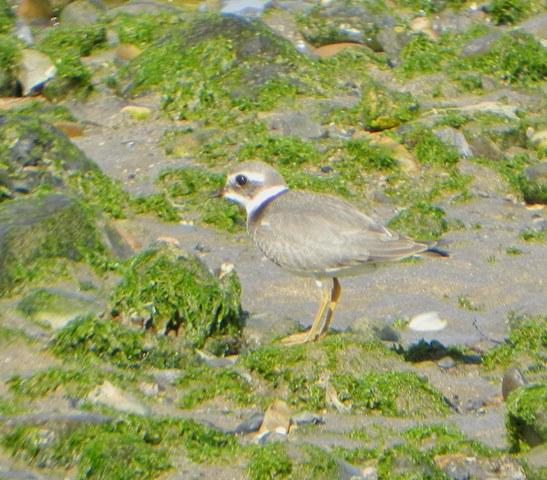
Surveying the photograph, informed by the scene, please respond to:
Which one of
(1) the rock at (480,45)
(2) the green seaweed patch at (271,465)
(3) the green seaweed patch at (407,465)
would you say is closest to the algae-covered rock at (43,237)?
(2) the green seaweed patch at (271,465)

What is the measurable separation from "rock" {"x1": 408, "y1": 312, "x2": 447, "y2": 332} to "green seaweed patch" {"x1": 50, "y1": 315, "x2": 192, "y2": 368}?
172cm

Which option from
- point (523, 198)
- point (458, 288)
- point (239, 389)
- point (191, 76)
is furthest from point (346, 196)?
point (239, 389)

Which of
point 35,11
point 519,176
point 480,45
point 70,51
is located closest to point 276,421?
point 519,176

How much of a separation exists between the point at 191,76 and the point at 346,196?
10.1 feet

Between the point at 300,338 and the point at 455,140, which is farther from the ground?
the point at 300,338

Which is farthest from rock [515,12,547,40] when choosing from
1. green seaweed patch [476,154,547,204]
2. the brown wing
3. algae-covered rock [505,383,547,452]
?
algae-covered rock [505,383,547,452]

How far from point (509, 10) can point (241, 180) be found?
28.3 ft

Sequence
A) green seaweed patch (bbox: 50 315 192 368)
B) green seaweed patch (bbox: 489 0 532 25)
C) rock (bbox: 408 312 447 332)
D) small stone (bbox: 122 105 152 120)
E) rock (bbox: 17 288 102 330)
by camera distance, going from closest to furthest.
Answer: green seaweed patch (bbox: 50 315 192 368) < rock (bbox: 17 288 102 330) < rock (bbox: 408 312 447 332) < small stone (bbox: 122 105 152 120) < green seaweed patch (bbox: 489 0 532 25)

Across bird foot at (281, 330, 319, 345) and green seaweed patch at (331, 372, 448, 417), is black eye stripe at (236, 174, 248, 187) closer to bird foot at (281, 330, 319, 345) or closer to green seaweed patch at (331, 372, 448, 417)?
bird foot at (281, 330, 319, 345)

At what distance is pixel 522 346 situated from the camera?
7875 millimetres

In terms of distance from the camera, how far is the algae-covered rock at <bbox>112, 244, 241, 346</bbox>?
25.8 feet

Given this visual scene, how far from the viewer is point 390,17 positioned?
15805 mm

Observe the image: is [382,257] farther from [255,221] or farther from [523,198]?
[523,198]

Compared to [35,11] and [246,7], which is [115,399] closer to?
[246,7]
